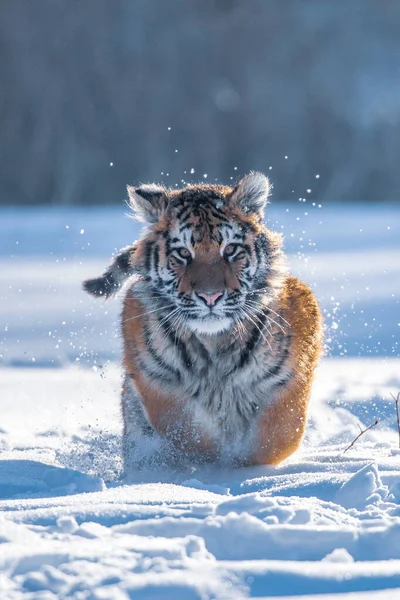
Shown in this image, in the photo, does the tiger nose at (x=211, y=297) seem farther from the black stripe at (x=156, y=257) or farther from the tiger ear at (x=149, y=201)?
the tiger ear at (x=149, y=201)

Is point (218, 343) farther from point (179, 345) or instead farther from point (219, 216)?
point (219, 216)

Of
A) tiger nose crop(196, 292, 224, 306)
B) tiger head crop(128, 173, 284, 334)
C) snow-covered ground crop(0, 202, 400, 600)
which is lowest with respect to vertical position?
snow-covered ground crop(0, 202, 400, 600)

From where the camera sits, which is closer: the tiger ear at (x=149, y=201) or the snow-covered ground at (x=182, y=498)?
the snow-covered ground at (x=182, y=498)

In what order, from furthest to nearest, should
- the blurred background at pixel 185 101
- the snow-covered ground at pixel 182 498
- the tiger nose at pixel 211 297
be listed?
Answer: the blurred background at pixel 185 101, the tiger nose at pixel 211 297, the snow-covered ground at pixel 182 498

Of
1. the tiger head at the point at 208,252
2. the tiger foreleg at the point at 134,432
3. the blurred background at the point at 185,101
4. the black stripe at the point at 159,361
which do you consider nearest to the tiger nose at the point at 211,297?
the tiger head at the point at 208,252

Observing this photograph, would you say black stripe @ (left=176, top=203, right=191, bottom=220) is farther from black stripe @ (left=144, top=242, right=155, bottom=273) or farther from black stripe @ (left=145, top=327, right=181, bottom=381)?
black stripe @ (left=145, top=327, right=181, bottom=381)

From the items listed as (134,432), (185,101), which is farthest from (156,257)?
(185,101)

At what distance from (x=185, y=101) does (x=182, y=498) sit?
25681 mm

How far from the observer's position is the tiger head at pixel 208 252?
13.5ft

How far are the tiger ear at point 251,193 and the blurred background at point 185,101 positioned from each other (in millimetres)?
21748

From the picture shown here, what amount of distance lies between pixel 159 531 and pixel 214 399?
1.50 metres

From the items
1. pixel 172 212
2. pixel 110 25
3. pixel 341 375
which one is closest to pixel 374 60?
pixel 110 25

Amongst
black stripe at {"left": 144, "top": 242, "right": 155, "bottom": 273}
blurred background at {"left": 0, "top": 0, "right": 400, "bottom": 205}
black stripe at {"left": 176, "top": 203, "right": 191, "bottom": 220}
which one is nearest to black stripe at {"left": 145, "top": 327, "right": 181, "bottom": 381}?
black stripe at {"left": 144, "top": 242, "right": 155, "bottom": 273}

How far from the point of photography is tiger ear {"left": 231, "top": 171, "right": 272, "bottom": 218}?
4.37 m
